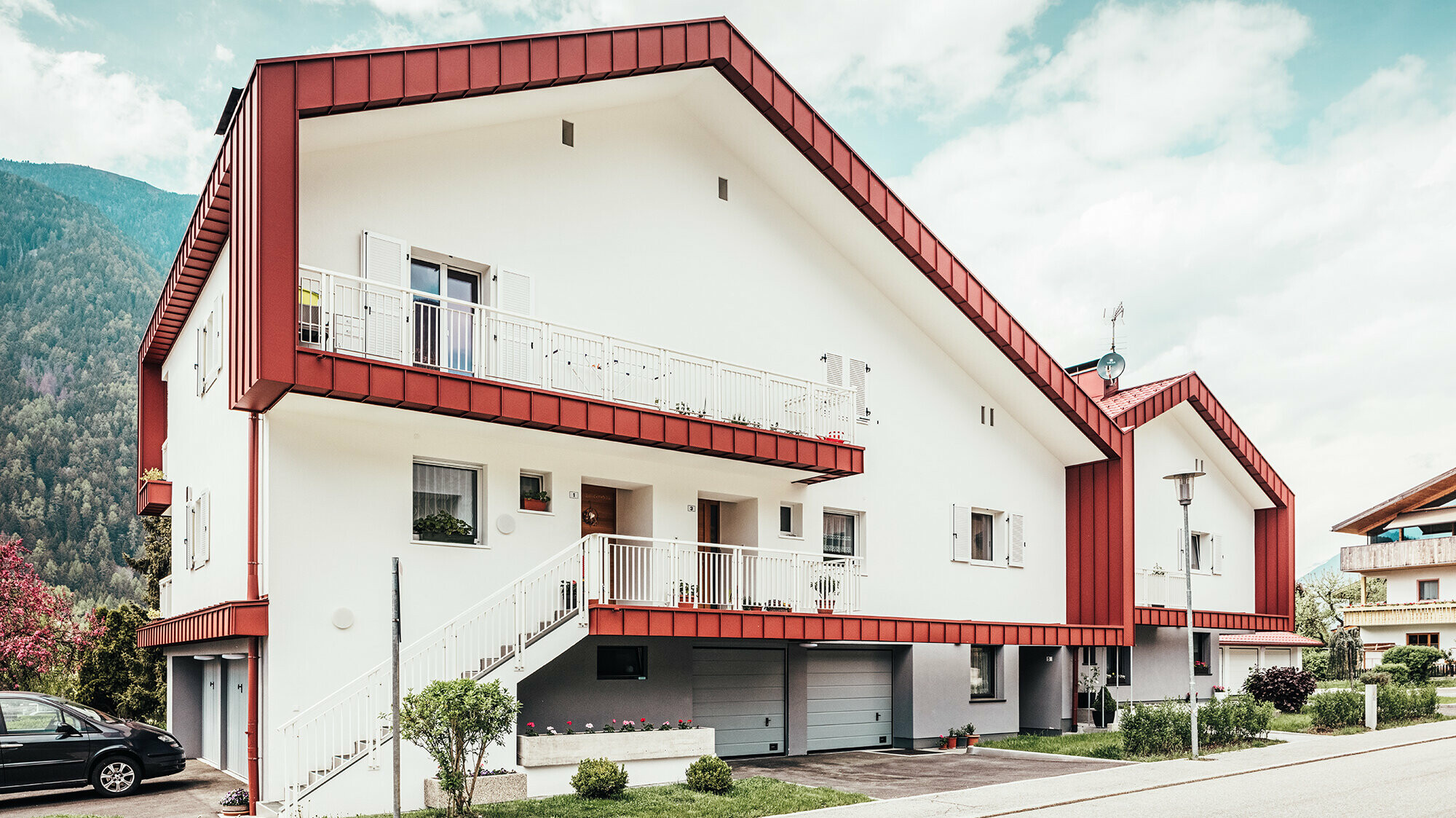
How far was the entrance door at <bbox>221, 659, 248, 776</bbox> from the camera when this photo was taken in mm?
17125

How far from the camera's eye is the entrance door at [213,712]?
18797 mm

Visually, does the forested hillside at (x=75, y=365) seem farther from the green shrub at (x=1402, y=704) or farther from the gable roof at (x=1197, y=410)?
the green shrub at (x=1402, y=704)

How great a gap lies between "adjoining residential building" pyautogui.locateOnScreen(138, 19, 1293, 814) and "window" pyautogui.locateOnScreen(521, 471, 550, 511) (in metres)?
0.06

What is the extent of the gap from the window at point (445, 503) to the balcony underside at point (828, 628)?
2468 millimetres

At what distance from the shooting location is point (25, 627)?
2780 cm

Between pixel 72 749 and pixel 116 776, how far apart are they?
757 mm

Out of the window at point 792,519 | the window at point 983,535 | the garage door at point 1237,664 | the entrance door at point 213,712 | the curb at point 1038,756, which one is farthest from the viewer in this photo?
the garage door at point 1237,664

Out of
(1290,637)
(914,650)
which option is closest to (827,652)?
(914,650)

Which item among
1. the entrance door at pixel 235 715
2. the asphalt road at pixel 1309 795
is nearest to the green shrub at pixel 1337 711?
the asphalt road at pixel 1309 795

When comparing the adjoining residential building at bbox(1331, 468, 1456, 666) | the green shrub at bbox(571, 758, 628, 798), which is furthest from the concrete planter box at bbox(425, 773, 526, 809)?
the adjoining residential building at bbox(1331, 468, 1456, 666)

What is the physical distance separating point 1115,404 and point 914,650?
897 centimetres

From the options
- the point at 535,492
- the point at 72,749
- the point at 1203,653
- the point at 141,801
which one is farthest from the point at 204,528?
the point at 1203,653

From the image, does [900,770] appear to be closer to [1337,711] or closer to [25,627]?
[1337,711]

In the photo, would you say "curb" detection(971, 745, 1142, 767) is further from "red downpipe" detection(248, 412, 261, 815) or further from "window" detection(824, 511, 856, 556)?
"red downpipe" detection(248, 412, 261, 815)
